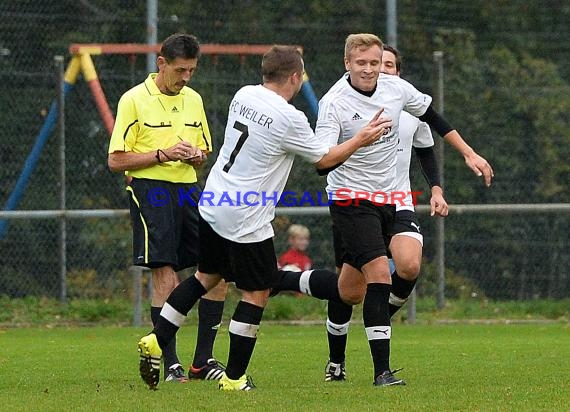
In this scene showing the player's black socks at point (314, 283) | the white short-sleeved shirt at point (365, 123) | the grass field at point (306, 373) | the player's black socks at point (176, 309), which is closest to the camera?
the grass field at point (306, 373)

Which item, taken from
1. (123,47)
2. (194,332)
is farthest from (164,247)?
(123,47)

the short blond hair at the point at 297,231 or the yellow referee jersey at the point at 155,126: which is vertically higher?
the yellow referee jersey at the point at 155,126

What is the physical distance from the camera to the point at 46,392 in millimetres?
6812

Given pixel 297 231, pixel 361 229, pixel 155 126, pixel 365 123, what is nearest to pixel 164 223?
pixel 155 126

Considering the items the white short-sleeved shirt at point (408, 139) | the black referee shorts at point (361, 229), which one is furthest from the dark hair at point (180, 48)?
the white short-sleeved shirt at point (408, 139)

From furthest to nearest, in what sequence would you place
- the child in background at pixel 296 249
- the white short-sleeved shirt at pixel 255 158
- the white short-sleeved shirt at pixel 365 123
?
the child in background at pixel 296 249 < the white short-sleeved shirt at pixel 365 123 < the white short-sleeved shirt at pixel 255 158

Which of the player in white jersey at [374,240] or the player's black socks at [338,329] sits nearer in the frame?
the player in white jersey at [374,240]

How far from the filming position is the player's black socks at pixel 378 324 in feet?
A: 23.2

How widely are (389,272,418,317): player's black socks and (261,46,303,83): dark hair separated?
1.87 m

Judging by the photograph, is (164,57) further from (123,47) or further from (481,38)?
(481,38)

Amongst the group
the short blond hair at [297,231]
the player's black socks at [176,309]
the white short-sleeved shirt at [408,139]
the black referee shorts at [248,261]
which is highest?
the white short-sleeved shirt at [408,139]

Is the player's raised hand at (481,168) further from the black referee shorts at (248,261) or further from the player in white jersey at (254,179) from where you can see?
the black referee shorts at (248,261)

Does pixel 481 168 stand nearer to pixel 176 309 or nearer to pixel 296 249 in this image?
pixel 176 309

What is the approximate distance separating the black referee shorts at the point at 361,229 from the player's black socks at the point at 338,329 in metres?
0.30
